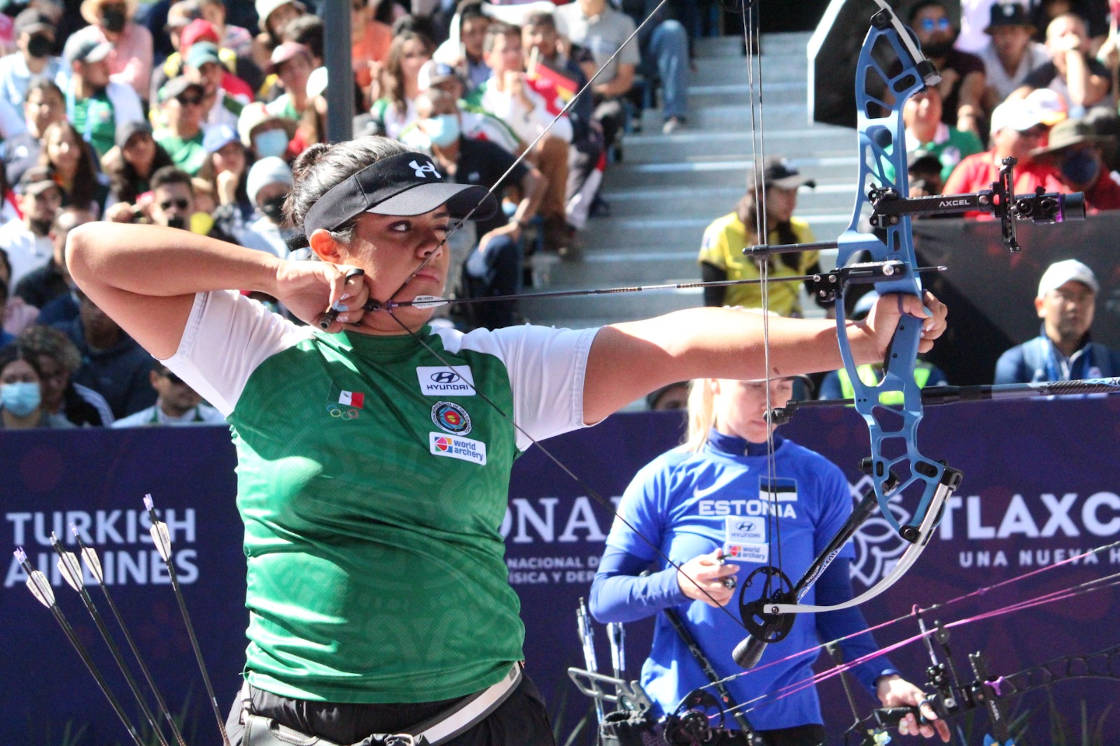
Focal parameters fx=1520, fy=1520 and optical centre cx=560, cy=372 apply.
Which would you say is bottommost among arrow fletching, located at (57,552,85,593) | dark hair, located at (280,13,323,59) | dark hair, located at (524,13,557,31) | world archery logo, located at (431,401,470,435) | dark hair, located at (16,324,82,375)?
arrow fletching, located at (57,552,85,593)

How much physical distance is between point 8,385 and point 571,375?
13.3 feet

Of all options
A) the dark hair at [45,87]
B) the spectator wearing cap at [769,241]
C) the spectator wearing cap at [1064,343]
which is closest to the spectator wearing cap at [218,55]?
the dark hair at [45,87]

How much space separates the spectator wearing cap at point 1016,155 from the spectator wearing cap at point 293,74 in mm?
3160

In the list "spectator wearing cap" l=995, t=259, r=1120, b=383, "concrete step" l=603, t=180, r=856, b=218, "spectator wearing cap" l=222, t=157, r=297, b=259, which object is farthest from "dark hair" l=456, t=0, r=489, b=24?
"spectator wearing cap" l=995, t=259, r=1120, b=383

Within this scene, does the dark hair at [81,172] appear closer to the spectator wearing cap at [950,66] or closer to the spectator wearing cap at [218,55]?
the spectator wearing cap at [218,55]

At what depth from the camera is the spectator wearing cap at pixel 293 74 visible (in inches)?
289

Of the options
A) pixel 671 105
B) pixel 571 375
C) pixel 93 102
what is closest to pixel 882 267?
pixel 571 375

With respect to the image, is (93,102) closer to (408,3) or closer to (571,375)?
(408,3)

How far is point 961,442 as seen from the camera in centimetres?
445

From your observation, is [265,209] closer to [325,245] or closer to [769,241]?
[769,241]

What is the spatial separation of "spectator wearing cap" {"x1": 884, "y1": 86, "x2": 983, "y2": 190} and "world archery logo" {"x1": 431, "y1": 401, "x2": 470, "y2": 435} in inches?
172

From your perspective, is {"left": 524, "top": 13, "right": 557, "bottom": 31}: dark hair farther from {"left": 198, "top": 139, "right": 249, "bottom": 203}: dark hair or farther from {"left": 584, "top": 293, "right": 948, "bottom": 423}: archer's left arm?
{"left": 584, "top": 293, "right": 948, "bottom": 423}: archer's left arm

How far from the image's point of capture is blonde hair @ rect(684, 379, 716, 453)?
10.8 feet

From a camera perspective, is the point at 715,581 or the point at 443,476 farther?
the point at 715,581
